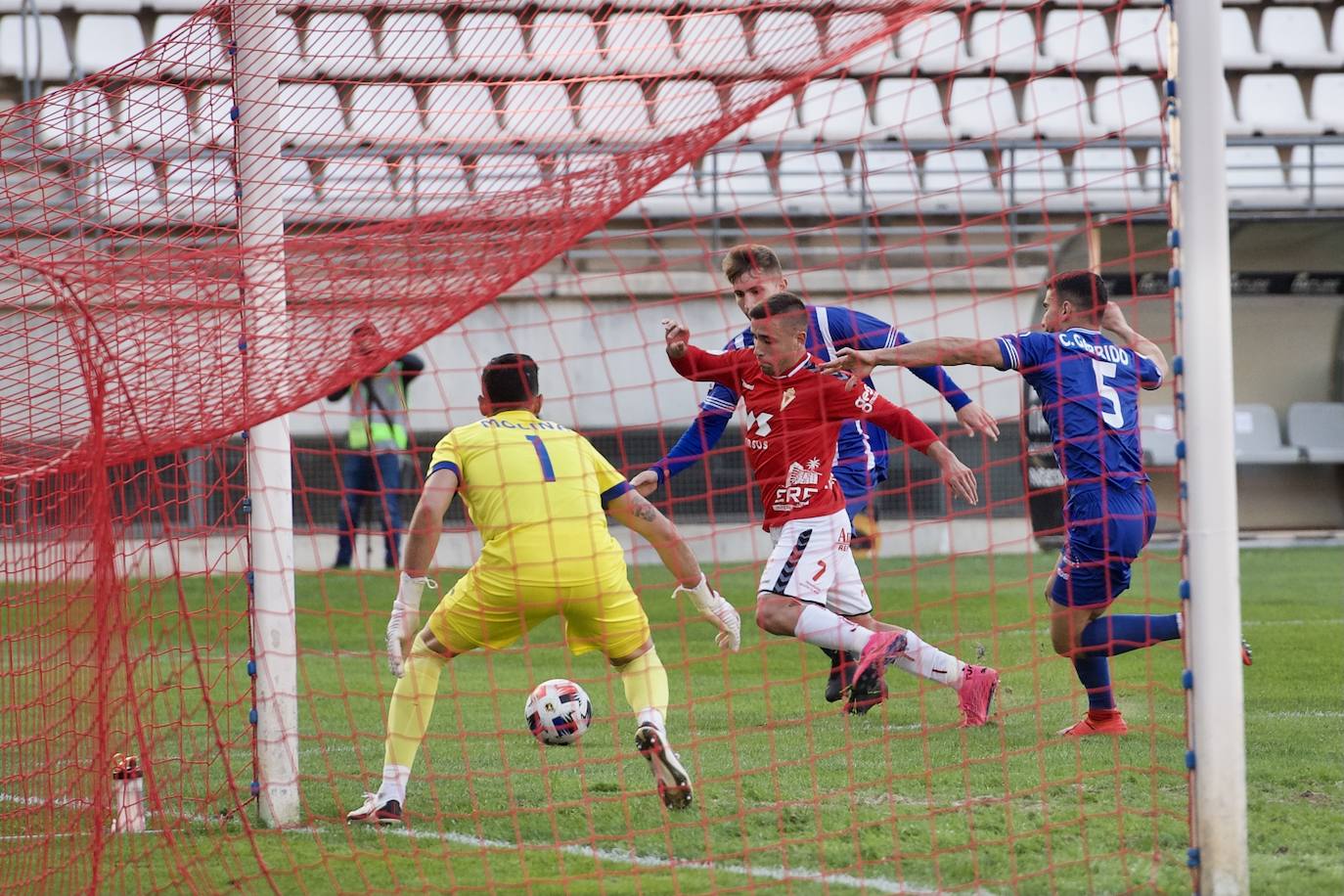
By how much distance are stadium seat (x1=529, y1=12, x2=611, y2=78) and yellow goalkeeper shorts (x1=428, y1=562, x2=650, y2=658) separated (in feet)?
5.99

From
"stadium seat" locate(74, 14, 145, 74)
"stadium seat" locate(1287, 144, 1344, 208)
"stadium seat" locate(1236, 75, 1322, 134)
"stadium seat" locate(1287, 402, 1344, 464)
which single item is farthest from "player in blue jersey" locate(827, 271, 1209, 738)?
"stadium seat" locate(1236, 75, 1322, 134)

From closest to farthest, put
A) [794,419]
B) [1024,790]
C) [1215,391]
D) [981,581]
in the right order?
[1215,391], [1024,790], [794,419], [981,581]

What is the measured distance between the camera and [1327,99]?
749 inches

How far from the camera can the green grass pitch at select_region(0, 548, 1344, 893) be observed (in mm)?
3867

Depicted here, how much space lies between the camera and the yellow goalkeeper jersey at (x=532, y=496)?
4.77 meters

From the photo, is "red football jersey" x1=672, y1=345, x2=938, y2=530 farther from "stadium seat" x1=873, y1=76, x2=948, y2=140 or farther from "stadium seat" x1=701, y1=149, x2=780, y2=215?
"stadium seat" x1=873, y1=76, x2=948, y2=140

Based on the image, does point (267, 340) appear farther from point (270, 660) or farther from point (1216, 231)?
point (1216, 231)

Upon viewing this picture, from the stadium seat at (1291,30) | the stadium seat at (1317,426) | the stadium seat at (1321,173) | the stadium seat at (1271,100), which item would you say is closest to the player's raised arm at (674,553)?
the stadium seat at (1317,426)

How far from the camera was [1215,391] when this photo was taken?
3385 mm

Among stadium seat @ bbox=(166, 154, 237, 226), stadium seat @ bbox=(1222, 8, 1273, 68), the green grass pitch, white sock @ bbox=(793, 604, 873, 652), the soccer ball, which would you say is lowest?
the green grass pitch

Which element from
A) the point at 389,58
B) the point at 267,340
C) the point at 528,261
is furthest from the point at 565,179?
the point at 389,58

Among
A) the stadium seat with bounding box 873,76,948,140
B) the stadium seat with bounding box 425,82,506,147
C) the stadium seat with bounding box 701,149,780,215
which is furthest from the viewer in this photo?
the stadium seat with bounding box 873,76,948,140

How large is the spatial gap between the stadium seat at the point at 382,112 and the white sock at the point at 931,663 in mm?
2711

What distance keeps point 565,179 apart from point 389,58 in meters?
2.16
